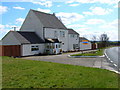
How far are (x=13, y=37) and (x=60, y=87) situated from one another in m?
22.1

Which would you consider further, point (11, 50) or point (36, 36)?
point (36, 36)

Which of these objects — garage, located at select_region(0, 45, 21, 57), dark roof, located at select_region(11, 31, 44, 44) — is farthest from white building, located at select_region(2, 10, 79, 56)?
garage, located at select_region(0, 45, 21, 57)

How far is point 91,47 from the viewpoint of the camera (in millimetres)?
55125

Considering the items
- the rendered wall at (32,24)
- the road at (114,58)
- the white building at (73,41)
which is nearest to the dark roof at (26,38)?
the rendered wall at (32,24)

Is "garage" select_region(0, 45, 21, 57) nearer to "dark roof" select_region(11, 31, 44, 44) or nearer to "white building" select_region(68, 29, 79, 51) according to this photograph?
"dark roof" select_region(11, 31, 44, 44)

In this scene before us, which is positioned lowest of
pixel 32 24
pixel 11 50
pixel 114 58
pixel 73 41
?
pixel 114 58

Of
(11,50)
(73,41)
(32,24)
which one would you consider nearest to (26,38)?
(11,50)

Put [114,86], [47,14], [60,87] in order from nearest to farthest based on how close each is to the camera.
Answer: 1. [60,87]
2. [114,86]
3. [47,14]

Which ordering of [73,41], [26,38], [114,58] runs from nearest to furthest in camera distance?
1. [114,58]
2. [26,38]
3. [73,41]

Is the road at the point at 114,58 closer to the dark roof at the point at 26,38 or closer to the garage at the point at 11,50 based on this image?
the dark roof at the point at 26,38

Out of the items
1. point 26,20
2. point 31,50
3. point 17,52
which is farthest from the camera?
point 26,20

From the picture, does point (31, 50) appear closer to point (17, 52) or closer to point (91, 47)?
point (17, 52)

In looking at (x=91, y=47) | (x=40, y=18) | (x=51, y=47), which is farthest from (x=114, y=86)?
(x=91, y=47)

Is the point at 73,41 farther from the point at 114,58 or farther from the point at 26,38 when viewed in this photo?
the point at 114,58
